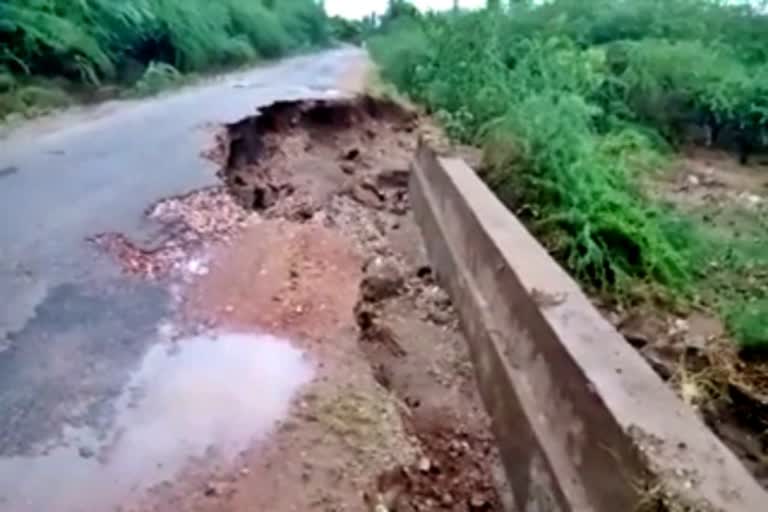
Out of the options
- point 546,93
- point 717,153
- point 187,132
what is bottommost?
point 717,153

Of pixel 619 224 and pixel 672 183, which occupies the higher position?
pixel 619 224

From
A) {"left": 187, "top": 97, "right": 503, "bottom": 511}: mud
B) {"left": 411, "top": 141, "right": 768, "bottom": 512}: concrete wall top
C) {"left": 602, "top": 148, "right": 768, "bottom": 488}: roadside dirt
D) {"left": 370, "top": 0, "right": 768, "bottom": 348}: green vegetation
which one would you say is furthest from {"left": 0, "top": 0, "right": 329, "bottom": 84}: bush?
{"left": 602, "top": 148, "right": 768, "bottom": 488}: roadside dirt

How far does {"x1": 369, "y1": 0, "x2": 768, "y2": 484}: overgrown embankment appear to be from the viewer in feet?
16.3

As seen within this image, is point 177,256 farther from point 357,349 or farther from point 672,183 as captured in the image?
point 672,183

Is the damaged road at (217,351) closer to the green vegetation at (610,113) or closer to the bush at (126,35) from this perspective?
the green vegetation at (610,113)

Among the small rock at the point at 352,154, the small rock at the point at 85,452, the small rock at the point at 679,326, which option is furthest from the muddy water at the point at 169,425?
the small rock at the point at 352,154

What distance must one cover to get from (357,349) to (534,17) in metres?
11.0

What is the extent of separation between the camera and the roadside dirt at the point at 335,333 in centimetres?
327

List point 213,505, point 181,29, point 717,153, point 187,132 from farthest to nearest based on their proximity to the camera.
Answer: point 181,29 < point 717,153 < point 187,132 < point 213,505

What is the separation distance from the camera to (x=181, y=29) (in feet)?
60.0

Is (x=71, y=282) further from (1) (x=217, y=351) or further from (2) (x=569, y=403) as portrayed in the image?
(2) (x=569, y=403)

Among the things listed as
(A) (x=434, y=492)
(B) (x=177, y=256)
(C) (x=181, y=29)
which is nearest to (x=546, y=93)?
(B) (x=177, y=256)

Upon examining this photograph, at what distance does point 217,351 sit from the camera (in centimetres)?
441

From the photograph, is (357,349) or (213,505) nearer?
(213,505)
